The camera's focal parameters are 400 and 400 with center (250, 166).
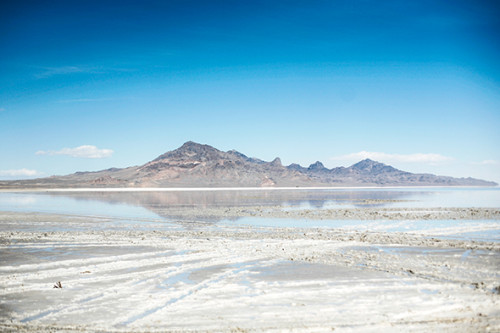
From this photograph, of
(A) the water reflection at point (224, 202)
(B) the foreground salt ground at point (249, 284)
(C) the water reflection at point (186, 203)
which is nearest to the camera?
(B) the foreground salt ground at point (249, 284)

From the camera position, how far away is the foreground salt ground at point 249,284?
7680mm

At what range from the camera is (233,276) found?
1117 cm

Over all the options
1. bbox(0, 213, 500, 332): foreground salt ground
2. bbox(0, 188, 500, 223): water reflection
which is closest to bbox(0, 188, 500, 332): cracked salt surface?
bbox(0, 213, 500, 332): foreground salt ground

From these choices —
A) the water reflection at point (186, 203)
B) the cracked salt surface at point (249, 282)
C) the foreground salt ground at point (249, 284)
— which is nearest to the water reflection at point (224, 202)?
the water reflection at point (186, 203)

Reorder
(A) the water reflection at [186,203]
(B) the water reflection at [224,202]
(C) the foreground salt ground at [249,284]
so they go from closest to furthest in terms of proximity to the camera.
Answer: (C) the foreground salt ground at [249,284]
(A) the water reflection at [186,203]
(B) the water reflection at [224,202]

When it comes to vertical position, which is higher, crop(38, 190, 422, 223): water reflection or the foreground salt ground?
the foreground salt ground

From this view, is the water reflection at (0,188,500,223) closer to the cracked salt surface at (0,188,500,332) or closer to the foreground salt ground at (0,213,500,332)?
the cracked salt surface at (0,188,500,332)

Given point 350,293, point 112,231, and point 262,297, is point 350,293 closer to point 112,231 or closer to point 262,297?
point 262,297

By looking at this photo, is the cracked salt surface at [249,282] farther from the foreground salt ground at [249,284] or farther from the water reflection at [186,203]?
the water reflection at [186,203]

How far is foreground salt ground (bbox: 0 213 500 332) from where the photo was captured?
7.68 meters

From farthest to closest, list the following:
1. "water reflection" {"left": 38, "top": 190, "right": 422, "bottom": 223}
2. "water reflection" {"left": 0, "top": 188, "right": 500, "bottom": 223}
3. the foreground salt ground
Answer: "water reflection" {"left": 38, "top": 190, "right": 422, "bottom": 223} → "water reflection" {"left": 0, "top": 188, "right": 500, "bottom": 223} → the foreground salt ground

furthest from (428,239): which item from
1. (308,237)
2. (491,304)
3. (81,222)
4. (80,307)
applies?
(81,222)

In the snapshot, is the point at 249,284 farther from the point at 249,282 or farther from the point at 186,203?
the point at 186,203

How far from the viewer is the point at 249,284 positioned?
1034cm
